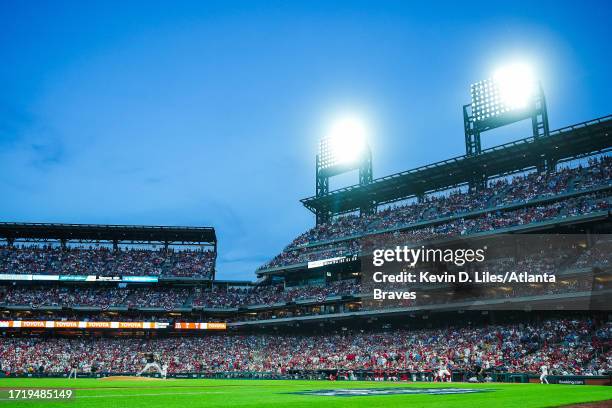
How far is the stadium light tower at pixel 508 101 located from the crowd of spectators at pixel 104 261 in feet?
144

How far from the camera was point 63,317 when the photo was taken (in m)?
72.0

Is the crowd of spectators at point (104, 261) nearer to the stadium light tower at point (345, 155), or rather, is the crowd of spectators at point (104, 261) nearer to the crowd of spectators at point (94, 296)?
the crowd of spectators at point (94, 296)

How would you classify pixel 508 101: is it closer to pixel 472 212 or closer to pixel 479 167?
pixel 479 167

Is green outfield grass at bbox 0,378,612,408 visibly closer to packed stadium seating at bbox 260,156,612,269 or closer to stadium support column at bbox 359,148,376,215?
packed stadium seating at bbox 260,156,612,269

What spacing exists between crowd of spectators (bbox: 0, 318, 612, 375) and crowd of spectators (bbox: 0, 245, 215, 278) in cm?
983

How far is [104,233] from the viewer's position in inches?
3130

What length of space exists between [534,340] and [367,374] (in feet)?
46.3

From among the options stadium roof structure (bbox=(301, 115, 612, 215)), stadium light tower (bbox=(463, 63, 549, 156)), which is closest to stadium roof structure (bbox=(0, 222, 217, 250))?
stadium roof structure (bbox=(301, 115, 612, 215))

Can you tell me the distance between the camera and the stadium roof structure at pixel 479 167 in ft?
171

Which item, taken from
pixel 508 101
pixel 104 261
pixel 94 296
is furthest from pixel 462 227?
pixel 104 261

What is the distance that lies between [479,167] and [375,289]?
60.1ft

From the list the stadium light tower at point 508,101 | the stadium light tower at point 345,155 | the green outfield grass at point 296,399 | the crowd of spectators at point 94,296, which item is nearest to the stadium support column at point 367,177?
the stadium light tower at point 345,155

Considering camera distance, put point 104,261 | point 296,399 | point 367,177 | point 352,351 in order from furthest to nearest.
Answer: point 104,261 < point 367,177 < point 352,351 < point 296,399

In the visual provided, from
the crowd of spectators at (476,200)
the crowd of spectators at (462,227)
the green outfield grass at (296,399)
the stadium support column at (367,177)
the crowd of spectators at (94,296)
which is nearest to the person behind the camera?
the green outfield grass at (296,399)
